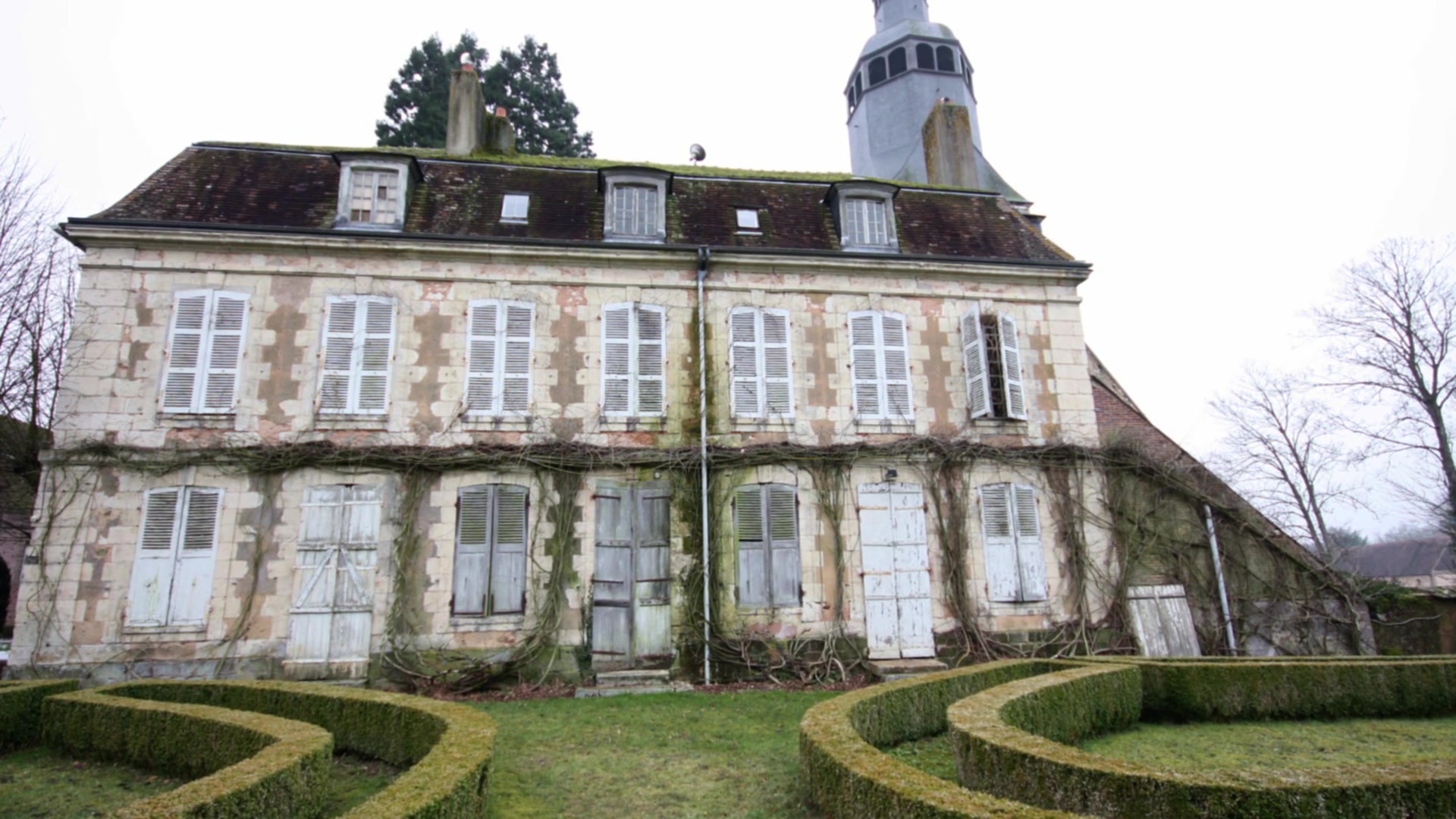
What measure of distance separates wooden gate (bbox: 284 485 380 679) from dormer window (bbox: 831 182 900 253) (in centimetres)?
841

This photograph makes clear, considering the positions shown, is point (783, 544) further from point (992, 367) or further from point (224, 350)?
point (224, 350)

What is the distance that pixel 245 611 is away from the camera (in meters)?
10.3

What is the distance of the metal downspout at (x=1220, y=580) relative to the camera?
12.1m

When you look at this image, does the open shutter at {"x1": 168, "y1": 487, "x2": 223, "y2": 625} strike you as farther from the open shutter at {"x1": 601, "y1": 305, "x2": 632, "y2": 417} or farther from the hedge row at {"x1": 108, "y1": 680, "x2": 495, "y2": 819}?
the open shutter at {"x1": 601, "y1": 305, "x2": 632, "y2": 417}

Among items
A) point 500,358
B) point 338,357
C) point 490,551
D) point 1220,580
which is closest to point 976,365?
point 1220,580

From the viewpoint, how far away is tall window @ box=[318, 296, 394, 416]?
36.7ft

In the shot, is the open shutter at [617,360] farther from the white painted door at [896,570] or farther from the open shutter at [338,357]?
the white painted door at [896,570]

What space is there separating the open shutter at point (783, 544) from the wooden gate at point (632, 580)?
1.49 m

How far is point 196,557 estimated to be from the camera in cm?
1039

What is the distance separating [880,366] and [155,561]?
10430mm

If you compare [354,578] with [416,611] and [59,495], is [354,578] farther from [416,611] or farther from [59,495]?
[59,495]

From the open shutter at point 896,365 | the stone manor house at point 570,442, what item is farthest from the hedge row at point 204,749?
the open shutter at point 896,365

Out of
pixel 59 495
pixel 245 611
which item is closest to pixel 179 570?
pixel 245 611

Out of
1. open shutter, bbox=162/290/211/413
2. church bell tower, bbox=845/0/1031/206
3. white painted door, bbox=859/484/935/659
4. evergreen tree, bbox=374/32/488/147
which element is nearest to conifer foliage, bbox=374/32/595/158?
evergreen tree, bbox=374/32/488/147
